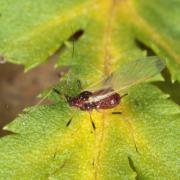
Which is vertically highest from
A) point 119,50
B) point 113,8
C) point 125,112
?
point 113,8

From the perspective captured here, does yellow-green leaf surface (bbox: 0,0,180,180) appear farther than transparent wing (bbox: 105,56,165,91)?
No

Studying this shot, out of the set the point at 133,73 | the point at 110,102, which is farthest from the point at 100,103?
the point at 133,73

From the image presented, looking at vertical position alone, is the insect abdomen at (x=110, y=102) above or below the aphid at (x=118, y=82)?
below

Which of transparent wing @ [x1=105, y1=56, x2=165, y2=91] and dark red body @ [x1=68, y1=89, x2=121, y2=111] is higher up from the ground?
transparent wing @ [x1=105, y1=56, x2=165, y2=91]

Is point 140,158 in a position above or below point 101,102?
below

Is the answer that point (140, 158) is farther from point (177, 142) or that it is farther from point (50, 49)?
point (50, 49)

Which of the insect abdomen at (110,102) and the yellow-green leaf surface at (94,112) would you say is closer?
the yellow-green leaf surface at (94,112)

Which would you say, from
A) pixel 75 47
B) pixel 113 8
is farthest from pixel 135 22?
pixel 75 47
